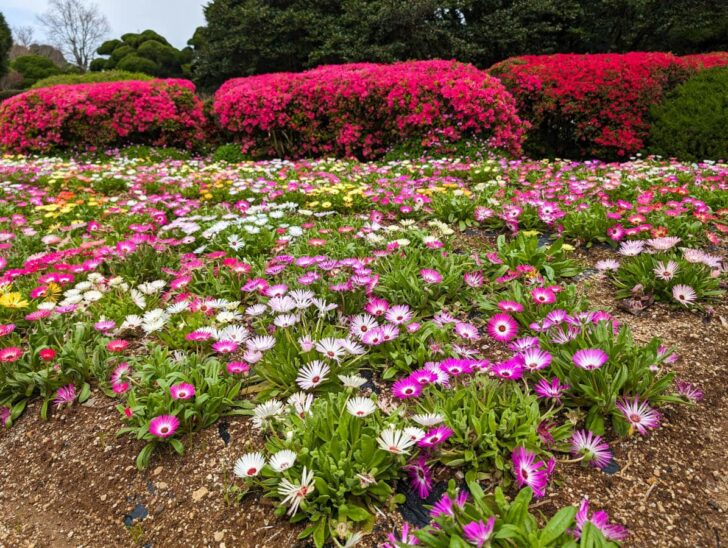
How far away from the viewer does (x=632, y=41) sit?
14.7 m

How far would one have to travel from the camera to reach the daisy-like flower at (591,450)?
5.07ft

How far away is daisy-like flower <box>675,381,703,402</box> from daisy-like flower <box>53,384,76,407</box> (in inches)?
97.9

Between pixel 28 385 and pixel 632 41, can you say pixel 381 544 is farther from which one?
pixel 632 41

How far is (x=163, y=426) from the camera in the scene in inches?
67.1

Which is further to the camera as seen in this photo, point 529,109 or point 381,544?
point 529,109

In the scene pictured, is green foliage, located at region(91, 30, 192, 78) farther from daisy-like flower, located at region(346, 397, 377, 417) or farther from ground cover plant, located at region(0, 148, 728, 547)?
daisy-like flower, located at region(346, 397, 377, 417)

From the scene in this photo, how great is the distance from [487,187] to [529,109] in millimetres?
5733

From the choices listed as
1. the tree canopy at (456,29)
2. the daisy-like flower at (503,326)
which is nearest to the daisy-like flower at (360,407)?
the daisy-like flower at (503,326)

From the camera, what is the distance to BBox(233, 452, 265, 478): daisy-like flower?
1484 millimetres

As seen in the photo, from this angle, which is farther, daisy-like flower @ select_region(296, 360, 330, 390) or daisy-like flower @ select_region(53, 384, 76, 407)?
daisy-like flower @ select_region(53, 384, 76, 407)

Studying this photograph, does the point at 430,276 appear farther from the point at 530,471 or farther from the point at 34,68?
the point at 34,68

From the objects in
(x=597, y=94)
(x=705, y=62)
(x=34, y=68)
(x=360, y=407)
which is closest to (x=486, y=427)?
(x=360, y=407)

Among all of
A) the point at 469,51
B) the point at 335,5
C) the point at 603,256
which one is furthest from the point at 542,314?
the point at 335,5

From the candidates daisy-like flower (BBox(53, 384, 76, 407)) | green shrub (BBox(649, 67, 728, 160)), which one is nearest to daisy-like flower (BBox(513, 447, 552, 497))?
daisy-like flower (BBox(53, 384, 76, 407))
